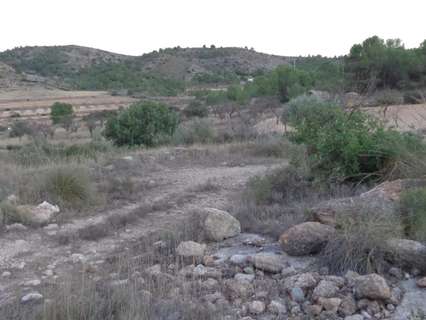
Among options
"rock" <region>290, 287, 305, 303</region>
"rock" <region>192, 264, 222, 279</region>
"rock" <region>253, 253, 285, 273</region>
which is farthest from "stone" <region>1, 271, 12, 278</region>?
"rock" <region>290, 287, 305, 303</region>

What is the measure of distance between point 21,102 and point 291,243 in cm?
6271

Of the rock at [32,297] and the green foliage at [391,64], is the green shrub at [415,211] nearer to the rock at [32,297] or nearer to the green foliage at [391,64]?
the rock at [32,297]

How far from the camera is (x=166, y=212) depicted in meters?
8.29

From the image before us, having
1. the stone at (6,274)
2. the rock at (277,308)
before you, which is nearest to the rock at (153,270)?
the rock at (277,308)

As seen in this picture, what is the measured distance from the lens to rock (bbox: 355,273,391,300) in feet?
13.8

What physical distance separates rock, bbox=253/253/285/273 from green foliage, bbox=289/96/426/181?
2.87 meters

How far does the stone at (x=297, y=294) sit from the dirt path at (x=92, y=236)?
2.16m

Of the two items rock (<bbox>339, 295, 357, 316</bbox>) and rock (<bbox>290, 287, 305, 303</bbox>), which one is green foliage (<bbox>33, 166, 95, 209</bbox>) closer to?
rock (<bbox>290, 287, 305, 303</bbox>)

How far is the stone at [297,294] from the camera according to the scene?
444cm

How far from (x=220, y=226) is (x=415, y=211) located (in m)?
2.02

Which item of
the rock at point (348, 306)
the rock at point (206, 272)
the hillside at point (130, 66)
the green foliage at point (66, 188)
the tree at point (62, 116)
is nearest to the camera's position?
the rock at point (348, 306)

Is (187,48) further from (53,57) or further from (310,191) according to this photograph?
(310,191)

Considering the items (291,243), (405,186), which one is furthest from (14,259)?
(405,186)

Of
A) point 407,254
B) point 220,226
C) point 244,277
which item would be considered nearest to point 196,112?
point 220,226
